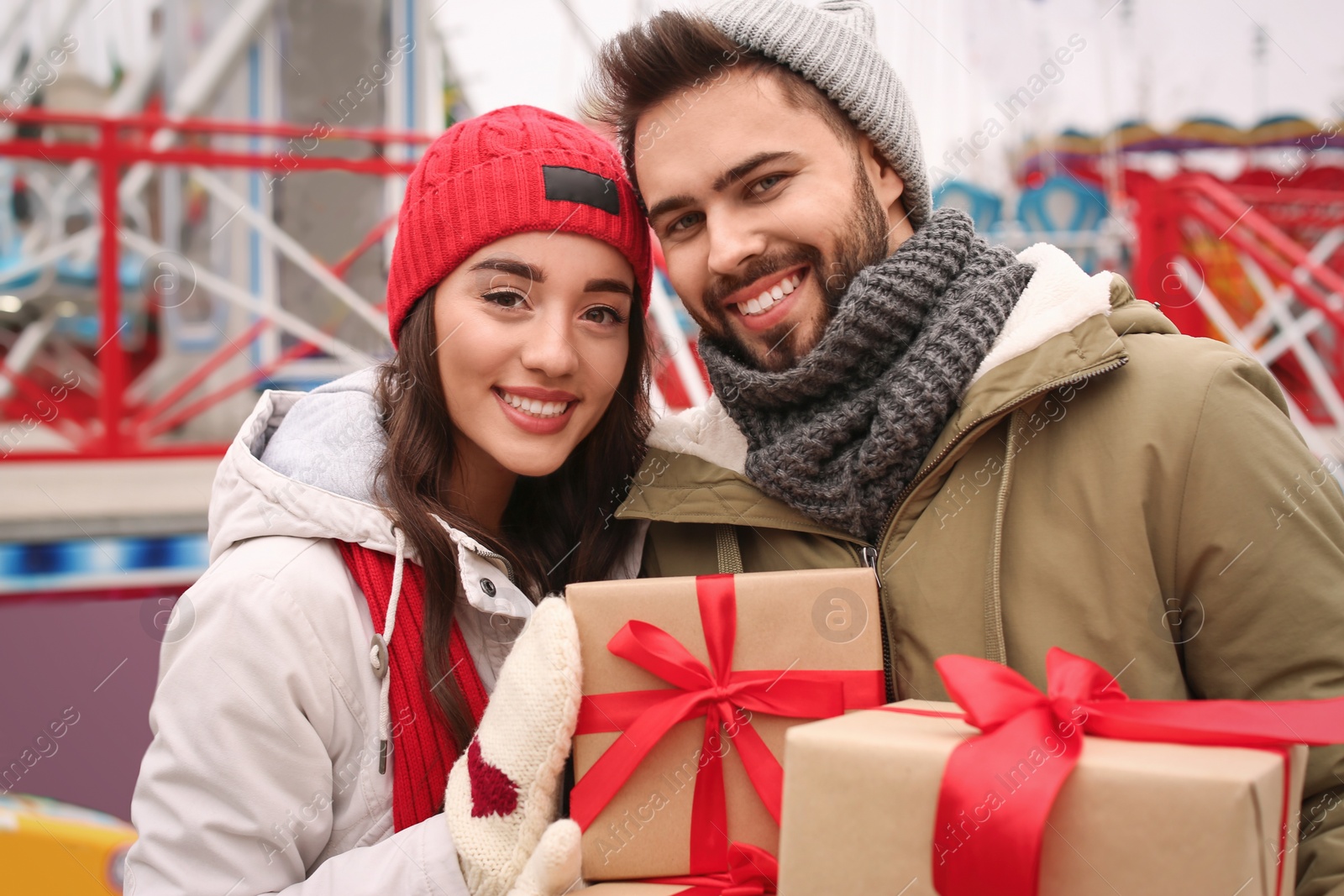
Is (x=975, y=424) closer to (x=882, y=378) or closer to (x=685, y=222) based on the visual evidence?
(x=882, y=378)

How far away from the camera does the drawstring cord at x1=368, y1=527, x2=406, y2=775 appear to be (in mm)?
1363

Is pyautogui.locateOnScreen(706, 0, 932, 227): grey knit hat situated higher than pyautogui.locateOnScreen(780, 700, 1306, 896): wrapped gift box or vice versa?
pyautogui.locateOnScreen(706, 0, 932, 227): grey knit hat

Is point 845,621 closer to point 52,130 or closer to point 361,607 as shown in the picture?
point 361,607

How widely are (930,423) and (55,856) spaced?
112 inches

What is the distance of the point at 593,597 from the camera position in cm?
119

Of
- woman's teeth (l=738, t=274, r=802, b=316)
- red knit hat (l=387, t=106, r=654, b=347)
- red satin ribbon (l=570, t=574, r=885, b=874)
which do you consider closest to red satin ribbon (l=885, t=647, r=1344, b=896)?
red satin ribbon (l=570, t=574, r=885, b=874)

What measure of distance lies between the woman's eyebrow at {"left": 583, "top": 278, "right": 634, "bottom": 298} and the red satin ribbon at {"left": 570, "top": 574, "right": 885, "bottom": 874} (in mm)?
659

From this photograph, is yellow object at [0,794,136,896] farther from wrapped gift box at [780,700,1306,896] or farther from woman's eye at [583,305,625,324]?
wrapped gift box at [780,700,1306,896]

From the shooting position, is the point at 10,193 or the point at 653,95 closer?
the point at 653,95

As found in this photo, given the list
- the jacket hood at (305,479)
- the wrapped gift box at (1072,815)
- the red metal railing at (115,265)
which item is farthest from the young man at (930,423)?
the red metal railing at (115,265)

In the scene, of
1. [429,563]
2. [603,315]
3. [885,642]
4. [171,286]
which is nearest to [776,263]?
[603,315]

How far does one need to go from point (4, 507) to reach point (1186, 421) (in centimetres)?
323

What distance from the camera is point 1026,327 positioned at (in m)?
1.38

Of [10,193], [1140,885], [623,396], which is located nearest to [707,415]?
[623,396]
